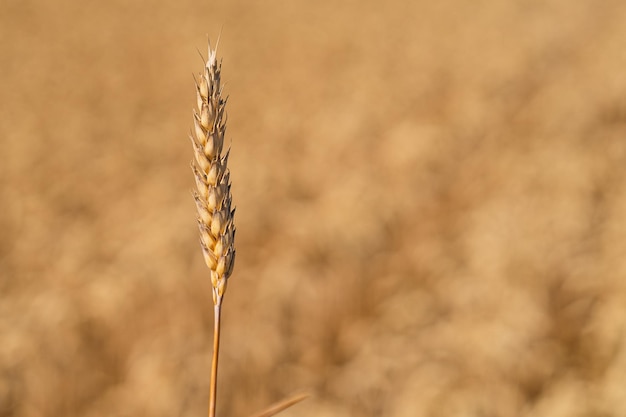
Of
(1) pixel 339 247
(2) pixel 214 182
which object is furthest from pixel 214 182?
(1) pixel 339 247

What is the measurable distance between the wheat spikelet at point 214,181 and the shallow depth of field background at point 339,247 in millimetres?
2074

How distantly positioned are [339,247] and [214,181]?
11.7ft

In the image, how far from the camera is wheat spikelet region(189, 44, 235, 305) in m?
0.85

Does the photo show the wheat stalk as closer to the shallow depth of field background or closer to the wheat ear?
the wheat ear

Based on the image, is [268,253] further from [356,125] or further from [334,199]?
[356,125]

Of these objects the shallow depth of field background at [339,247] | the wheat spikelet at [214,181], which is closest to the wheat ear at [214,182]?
the wheat spikelet at [214,181]

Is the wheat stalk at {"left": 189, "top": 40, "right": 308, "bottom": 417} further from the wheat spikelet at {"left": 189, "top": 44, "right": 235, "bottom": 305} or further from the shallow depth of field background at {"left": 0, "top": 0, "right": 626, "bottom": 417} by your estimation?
the shallow depth of field background at {"left": 0, "top": 0, "right": 626, "bottom": 417}

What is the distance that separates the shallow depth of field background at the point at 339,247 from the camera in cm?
294

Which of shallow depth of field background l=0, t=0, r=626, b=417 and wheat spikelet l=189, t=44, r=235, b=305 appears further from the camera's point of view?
shallow depth of field background l=0, t=0, r=626, b=417

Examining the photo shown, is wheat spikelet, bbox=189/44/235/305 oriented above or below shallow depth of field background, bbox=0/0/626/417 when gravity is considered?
below

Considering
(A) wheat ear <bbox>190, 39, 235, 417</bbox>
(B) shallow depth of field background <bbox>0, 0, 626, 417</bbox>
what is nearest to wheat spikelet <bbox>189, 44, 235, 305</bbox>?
A: (A) wheat ear <bbox>190, 39, 235, 417</bbox>

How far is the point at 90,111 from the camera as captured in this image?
8484 mm

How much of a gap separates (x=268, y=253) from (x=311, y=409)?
6.12 ft

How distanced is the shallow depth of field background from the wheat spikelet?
2074 millimetres
